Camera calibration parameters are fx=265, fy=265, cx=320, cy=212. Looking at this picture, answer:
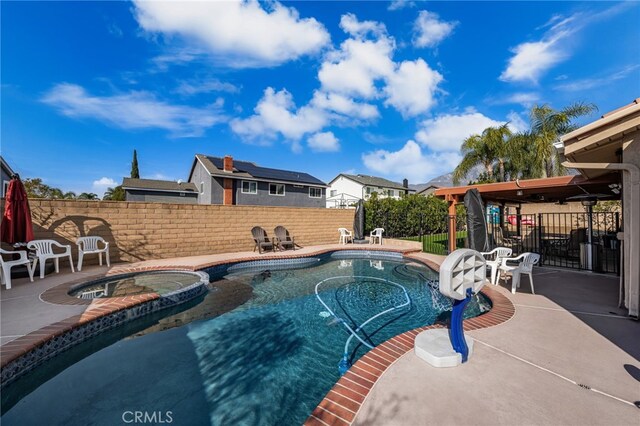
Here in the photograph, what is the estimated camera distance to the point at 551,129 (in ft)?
66.8

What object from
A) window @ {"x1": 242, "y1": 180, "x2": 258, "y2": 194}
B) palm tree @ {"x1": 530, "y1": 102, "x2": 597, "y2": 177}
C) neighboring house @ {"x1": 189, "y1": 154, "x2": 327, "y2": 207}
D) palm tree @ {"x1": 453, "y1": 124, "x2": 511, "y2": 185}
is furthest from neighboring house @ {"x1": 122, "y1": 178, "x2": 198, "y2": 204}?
palm tree @ {"x1": 530, "y1": 102, "x2": 597, "y2": 177}

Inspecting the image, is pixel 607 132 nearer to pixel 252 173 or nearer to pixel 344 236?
pixel 344 236

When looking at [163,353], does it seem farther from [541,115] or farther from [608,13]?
[541,115]

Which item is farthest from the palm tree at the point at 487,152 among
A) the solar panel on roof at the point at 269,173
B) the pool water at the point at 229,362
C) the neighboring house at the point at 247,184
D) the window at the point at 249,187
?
the pool water at the point at 229,362

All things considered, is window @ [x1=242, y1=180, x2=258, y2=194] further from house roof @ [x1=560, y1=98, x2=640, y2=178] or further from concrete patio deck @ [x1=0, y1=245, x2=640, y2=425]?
house roof @ [x1=560, y1=98, x2=640, y2=178]

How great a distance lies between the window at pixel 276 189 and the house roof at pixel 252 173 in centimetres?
64

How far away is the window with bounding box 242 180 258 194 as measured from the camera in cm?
2438

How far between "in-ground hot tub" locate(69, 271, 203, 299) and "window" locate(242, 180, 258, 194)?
54.8 feet

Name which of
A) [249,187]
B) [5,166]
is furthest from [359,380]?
[249,187]

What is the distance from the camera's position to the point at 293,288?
7461 millimetres

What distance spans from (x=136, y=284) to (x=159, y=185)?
22.8 metres

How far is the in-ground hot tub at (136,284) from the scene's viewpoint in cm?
603

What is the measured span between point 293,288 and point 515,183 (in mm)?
7655

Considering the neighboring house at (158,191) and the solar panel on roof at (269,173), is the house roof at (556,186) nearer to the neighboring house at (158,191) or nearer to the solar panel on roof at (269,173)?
the solar panel on roof at (269,173)
